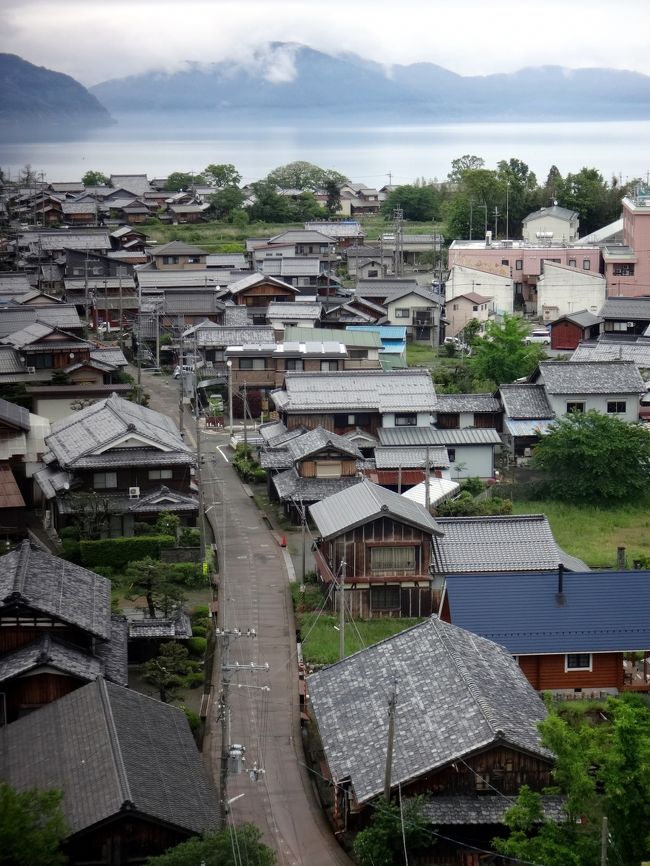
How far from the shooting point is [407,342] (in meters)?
56.8

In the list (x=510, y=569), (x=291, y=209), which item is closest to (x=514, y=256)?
(x=291, y=209)

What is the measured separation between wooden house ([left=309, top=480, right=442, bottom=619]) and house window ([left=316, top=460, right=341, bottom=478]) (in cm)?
709

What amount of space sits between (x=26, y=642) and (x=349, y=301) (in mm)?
38118

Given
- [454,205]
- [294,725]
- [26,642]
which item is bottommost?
[294,725]

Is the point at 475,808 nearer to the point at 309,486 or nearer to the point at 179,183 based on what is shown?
the point at 309,486

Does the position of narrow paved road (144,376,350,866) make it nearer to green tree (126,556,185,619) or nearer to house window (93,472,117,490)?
green tree (126,556,185,619)

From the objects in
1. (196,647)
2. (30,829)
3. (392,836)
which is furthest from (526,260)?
(30,829)

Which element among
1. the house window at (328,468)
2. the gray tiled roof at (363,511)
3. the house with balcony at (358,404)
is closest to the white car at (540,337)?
the house with balcony at (358,404)

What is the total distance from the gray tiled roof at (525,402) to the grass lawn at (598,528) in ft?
14.5

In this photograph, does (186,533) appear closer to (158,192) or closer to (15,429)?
(15,429)

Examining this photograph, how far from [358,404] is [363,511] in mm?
11799

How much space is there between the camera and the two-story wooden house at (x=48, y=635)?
20125 mm

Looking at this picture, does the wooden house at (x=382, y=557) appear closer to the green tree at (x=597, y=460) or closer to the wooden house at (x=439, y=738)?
the wooden house at (x=439, y=738)

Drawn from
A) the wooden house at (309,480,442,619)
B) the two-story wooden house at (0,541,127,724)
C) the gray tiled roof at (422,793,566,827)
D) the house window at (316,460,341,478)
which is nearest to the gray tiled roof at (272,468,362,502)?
the house window at (316,460,341,478)
